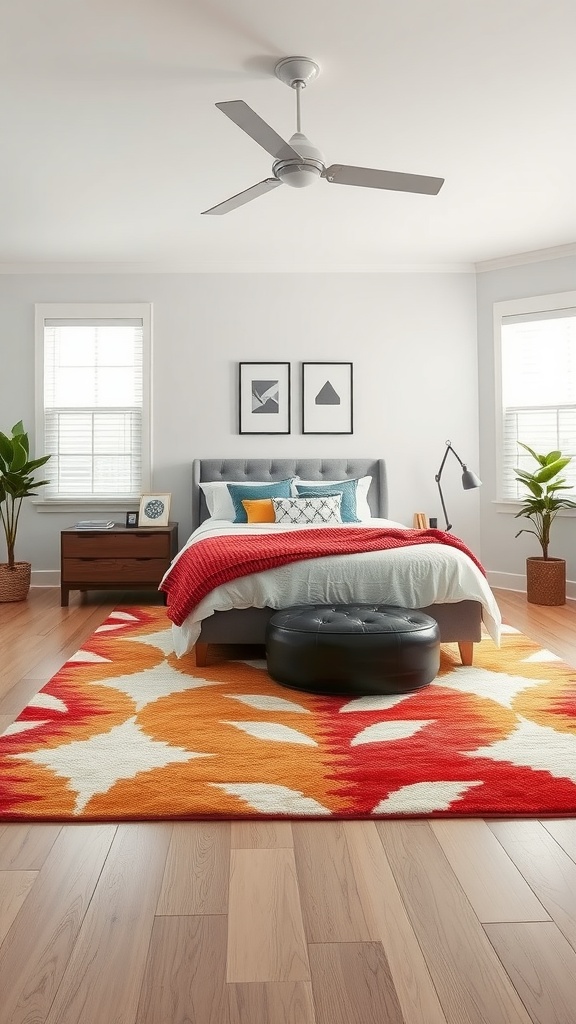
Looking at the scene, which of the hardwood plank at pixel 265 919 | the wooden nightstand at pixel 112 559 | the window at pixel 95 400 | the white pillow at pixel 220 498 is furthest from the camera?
the window at pixel 95 400

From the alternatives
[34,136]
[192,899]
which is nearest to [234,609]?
[192,899]

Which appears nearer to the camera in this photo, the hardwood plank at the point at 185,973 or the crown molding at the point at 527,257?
the hardwood plank at the point at 185,973

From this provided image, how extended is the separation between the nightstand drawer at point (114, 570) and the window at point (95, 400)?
0.83 metres

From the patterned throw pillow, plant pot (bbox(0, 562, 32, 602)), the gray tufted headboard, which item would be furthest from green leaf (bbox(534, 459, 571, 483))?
plant pot (bbox(0, 562, 32, 602))

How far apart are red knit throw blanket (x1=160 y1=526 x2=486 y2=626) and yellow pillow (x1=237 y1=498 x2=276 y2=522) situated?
1.07 m

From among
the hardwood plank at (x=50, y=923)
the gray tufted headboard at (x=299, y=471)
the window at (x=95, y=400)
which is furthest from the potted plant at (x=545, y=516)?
the hardwood plank at (x=50, y=923)

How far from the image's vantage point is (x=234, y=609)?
12.0 ft

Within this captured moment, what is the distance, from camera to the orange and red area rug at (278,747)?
2178mm

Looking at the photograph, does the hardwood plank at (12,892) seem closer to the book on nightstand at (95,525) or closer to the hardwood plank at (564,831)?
the hardwood plank at (564,831)

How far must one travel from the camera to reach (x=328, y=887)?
1.76m

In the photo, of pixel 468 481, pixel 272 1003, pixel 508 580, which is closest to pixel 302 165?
pixel 272 1003

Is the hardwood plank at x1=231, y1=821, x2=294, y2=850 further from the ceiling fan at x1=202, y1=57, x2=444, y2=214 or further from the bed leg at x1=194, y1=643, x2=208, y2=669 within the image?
the ceiling fan at x1=202, y1=57, x2=444, y2=214

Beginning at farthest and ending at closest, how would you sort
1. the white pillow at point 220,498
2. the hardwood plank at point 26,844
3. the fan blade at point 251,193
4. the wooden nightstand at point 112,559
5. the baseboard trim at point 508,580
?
the baseboard trim at point 508,580, the white pillow at point 220,498, the wooden nightstand at point 112,559, the fan blade at point 251,193, the hardwood plank at point 26,844

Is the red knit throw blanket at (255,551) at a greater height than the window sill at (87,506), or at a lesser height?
lesser
